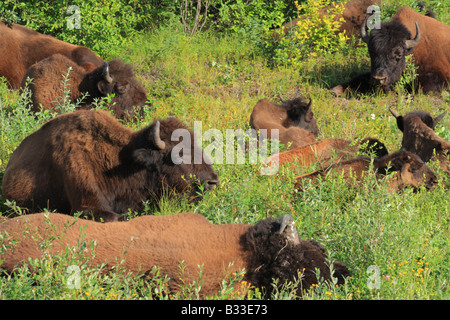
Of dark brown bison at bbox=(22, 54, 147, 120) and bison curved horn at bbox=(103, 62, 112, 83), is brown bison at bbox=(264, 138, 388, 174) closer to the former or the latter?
dark brown bison at bbox=(22, 54, 147, 120)

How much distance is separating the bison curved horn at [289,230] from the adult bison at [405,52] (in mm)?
8424

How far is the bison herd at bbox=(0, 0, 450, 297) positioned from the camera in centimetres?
468

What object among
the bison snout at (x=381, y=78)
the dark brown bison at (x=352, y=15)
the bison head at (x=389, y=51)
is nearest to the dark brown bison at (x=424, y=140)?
the bison snout at (x=381, y=78)

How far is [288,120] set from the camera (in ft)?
36.1

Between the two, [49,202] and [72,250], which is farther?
[49,202]

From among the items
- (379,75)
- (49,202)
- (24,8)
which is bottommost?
(49,202)

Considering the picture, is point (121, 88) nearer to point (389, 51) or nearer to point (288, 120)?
point (288, 120)

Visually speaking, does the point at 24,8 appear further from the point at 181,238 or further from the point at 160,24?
the point at 181,238

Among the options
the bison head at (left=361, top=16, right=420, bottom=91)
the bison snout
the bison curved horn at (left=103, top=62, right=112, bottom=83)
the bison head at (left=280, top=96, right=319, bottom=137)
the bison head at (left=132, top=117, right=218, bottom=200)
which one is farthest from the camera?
the bison head at (left=361, top=16, right=420, bottom=91)

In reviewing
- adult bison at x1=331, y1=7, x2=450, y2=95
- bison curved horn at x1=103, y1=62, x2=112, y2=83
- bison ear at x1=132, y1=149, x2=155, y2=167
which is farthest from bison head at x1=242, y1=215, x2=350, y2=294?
adult bison at x1=331, y1=7, x2=450, y2=95

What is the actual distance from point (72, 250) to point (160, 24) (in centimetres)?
1144

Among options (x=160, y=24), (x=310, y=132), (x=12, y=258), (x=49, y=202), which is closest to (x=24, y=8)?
(x=160, y=24)

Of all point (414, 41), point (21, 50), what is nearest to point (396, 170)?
point (414, 41)

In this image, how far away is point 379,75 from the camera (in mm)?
12508
